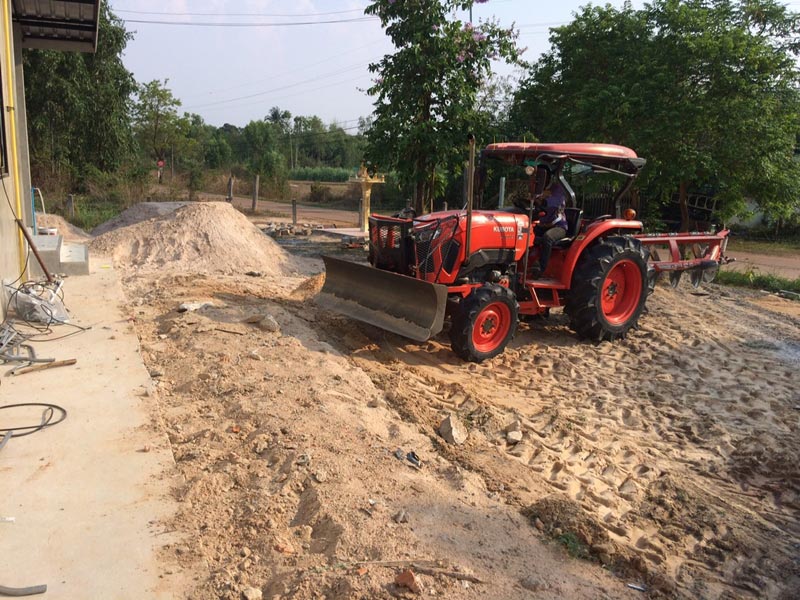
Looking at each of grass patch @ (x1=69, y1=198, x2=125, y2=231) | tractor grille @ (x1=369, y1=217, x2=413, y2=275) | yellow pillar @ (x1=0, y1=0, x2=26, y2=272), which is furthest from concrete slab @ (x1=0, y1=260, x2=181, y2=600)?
grass patch @ (x1=69, y1=198, x2=125, y2=231)

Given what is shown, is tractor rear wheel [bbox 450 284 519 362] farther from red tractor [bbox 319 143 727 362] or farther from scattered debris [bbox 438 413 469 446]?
scattered debris [bbox 438 413 469 446]

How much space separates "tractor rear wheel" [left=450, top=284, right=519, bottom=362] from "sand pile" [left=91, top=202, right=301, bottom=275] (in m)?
5.24

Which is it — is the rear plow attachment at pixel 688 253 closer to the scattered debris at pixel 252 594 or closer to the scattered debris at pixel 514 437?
the scattered debris at pixel 514 437

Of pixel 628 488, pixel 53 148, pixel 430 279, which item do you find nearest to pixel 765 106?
pixel 430 279

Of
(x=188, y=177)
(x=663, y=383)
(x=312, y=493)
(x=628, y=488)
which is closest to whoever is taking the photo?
(x=312, y=493)

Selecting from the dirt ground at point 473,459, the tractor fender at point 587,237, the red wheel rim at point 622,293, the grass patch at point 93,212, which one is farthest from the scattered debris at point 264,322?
the grass patch at point 93,212

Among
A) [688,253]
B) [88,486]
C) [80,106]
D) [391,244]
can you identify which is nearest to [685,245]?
[688,253]

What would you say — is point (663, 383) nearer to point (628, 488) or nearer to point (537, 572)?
point (628, 488)

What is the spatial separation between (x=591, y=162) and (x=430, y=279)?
99.7 inches

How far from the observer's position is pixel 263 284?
9.75 meters

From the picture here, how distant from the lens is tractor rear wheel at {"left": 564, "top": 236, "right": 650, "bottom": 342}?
7.33 meters

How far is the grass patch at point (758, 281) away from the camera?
11.9m

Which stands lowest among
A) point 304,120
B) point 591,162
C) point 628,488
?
point 628,488

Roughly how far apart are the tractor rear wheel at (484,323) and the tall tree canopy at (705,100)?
9271 millimetres
